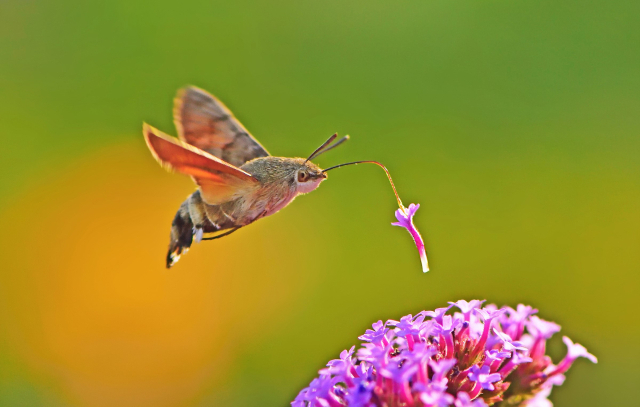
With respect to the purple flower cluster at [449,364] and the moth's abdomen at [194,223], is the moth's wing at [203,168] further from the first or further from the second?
the purple flower cluster at [449,364]

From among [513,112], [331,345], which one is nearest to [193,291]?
[331,345]

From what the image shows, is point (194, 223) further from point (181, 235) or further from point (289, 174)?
point (289, 174)

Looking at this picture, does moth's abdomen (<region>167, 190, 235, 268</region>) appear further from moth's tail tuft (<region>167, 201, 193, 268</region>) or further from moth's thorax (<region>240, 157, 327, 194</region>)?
moth's thorax (<region>240, 157, 327, 194</region>)

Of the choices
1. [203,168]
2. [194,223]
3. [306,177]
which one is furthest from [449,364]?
[194,223]

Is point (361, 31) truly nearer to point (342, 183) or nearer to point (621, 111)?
point (342, 183)

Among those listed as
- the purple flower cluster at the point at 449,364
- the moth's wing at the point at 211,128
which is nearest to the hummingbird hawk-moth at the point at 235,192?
the moth's wing at the point at 211,128

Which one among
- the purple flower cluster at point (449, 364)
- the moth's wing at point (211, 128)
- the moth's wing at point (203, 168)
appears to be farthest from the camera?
the moth's wing at point (211, 128)
